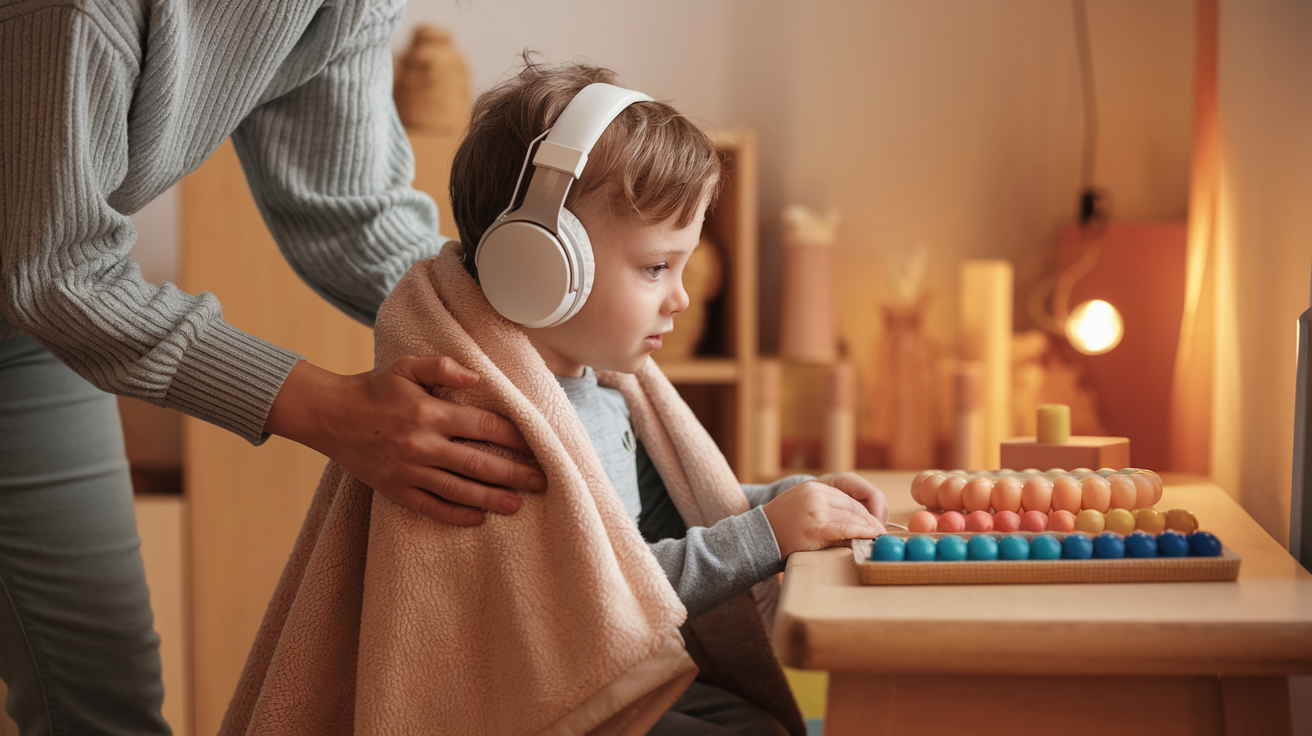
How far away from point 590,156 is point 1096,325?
4.11 ft

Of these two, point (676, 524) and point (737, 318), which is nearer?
point (676, 524)

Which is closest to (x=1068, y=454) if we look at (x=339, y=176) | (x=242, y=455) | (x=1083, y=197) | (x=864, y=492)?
(x=864, y=492)

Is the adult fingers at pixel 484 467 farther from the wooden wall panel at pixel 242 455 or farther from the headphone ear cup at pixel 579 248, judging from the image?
the wooden wall panel at pixel 242 455

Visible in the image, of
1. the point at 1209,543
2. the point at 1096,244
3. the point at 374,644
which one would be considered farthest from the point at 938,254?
the point at 374,644

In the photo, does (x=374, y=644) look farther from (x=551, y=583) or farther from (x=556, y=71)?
(x=556, y=71)

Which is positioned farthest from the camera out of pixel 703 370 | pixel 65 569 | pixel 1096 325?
pixel 703 370

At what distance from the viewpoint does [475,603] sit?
70 cm

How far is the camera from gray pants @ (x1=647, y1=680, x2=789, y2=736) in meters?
0.84

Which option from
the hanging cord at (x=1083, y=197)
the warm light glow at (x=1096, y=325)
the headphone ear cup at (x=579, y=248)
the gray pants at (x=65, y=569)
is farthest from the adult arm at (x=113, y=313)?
the hanging cord at (x=1083, y=197)

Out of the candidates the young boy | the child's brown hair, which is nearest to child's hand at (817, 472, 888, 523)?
the young boy

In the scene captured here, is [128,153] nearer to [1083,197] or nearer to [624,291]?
[624,291]

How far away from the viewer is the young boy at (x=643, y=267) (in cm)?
75

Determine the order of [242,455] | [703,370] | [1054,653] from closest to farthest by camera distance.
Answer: [1054,653] → [242,455] → [703,370]

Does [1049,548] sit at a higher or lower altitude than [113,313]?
lower
